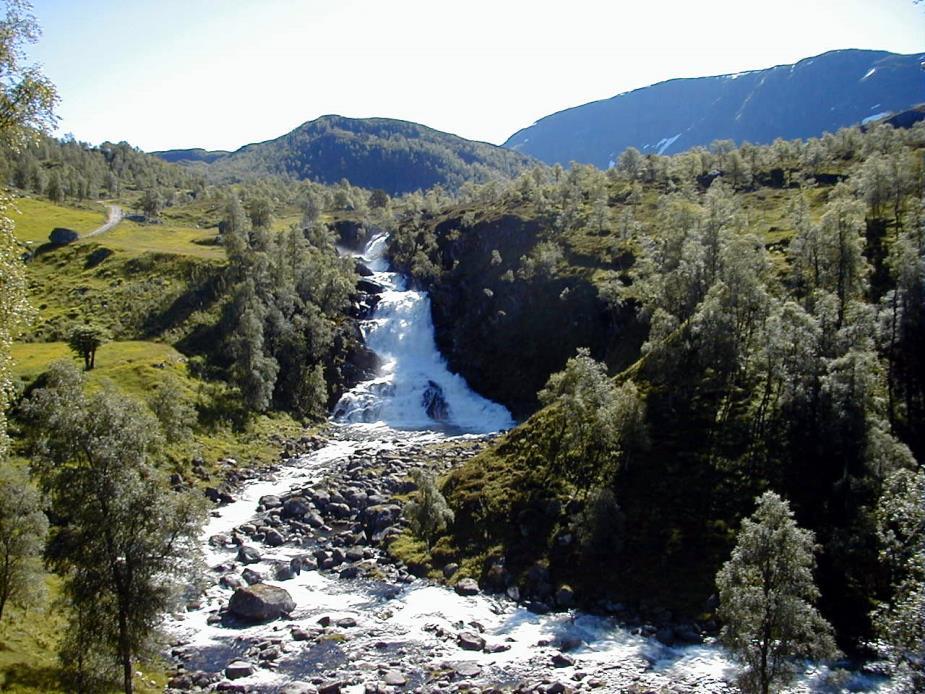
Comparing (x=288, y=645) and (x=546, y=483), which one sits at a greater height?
(x=546, y=483)

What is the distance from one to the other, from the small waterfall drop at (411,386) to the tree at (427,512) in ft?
151

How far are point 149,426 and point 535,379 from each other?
90.4 metres

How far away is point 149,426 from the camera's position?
29109 mm

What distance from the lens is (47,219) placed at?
17012 centimetres

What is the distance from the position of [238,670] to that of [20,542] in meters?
14.7

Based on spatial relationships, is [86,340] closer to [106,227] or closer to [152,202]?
[106,227]

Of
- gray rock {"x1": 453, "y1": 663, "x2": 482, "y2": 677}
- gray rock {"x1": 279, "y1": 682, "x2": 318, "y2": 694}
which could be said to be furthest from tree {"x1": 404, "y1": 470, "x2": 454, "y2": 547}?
gray rock {"x1": 279, "y1": 682, "x2": 318, "y2": 694}

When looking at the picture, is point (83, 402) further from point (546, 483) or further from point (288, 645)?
point (546, 483)

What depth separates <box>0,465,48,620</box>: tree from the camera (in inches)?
1326

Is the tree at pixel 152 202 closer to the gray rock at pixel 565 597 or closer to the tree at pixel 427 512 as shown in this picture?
the tree at pixel 427 512

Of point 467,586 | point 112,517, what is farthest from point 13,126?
point 467,586

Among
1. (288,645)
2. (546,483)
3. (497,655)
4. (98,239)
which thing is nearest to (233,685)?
(288,645)

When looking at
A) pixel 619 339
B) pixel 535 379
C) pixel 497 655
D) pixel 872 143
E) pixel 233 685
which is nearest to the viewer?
pixel 233 685

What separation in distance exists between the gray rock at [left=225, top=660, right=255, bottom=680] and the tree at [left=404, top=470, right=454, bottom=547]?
2159 cm
